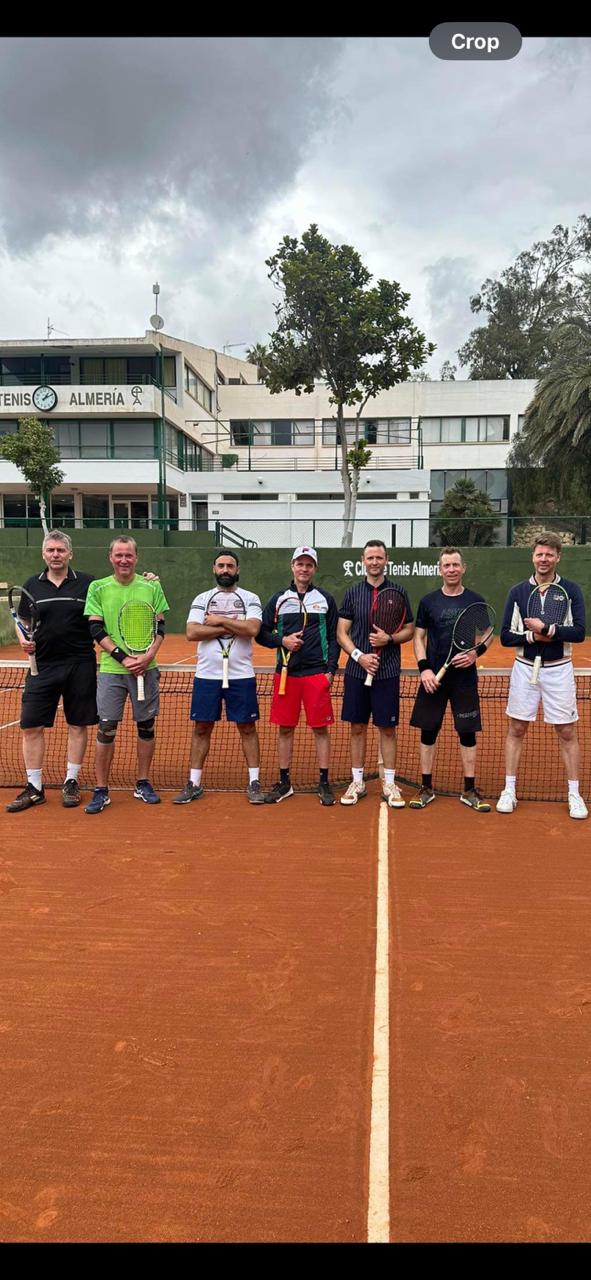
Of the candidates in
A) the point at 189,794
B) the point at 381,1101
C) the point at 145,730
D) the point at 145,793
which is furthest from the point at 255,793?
the point at 381,1101

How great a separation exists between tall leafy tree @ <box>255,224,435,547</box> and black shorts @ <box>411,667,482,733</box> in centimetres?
2041

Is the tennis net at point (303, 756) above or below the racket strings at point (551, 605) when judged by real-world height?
below

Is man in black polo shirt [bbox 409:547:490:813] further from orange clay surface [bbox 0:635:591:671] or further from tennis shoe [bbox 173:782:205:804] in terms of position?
orange clay surface [bbox 0:635:591:671]

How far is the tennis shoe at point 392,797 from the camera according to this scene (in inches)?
225

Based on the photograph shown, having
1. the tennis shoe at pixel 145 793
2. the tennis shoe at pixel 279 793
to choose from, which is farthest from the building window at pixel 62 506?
the tennis shoe at pixel 279 793

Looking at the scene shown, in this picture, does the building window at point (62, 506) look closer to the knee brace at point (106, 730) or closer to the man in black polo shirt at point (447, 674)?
the knee brace at point (106, 730)

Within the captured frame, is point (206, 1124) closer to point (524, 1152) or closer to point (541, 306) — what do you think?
point (524, 1152)

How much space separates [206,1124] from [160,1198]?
0.33 meters

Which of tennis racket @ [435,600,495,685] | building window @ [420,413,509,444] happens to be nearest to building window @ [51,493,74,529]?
building window @ [420,413,509,444]

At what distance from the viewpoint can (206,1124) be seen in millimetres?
2582

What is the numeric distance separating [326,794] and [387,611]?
5.03ft

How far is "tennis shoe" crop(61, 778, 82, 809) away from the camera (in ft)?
19.0

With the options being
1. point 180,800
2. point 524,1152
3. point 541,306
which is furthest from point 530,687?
point 541,306

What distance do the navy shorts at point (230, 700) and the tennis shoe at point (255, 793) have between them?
540 millimetres
